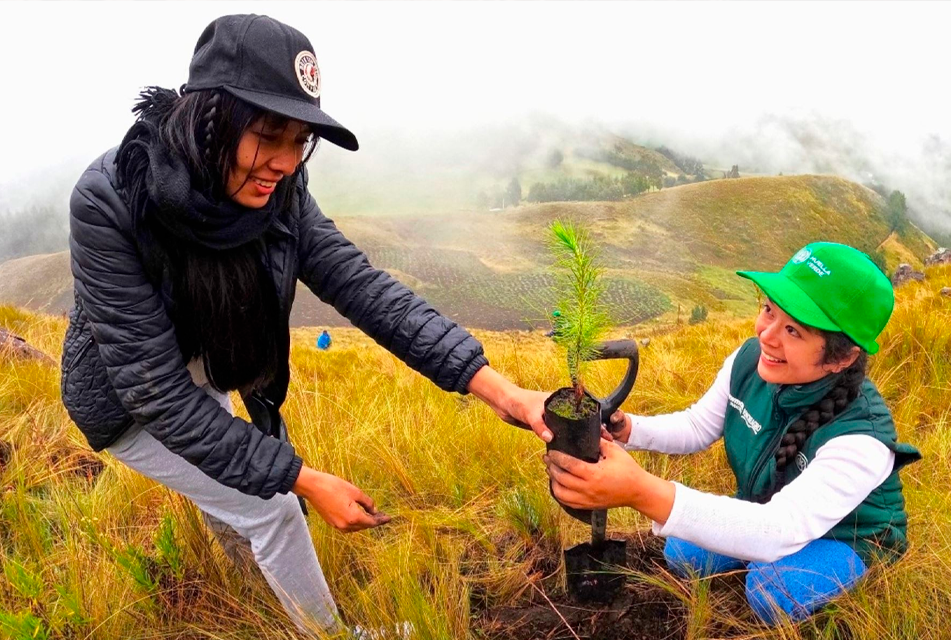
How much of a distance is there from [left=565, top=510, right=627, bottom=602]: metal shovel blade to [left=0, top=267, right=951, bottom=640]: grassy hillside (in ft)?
0.24

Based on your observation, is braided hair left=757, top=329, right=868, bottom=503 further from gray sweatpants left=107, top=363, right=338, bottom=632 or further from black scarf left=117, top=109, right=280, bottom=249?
black scarf left=117, top=109, right=280, bottom=249

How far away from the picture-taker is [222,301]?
175 cm

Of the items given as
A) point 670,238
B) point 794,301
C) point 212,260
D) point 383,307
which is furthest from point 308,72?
point 670,238

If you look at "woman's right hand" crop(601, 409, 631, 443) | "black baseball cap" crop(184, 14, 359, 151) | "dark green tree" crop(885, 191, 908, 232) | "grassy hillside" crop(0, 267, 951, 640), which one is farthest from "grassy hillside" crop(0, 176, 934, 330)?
"black baseball cap" crop(184, 14, 359, 151)

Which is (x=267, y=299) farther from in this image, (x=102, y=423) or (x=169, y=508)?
(x=169, y=508)

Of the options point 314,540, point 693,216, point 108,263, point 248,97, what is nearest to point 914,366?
point 314,540

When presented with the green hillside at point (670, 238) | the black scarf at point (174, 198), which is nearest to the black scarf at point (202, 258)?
the black scarf at point (174, 198)

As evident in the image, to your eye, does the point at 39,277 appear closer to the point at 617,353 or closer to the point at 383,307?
the point at 383,307

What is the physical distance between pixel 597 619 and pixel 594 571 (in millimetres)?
160

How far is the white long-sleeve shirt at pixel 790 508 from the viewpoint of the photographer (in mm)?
1593

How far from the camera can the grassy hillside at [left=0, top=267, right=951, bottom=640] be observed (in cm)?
188

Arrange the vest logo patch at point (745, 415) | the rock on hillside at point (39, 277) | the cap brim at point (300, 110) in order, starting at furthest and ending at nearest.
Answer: the rock on hillside at point (39, 277) → the vest logo patch at point (745, 415) → the cap brim at point (300, 110)

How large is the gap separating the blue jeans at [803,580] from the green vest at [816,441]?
8 centimetres

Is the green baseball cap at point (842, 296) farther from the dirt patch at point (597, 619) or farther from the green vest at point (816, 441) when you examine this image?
the dirt patch at point (597, 619)
